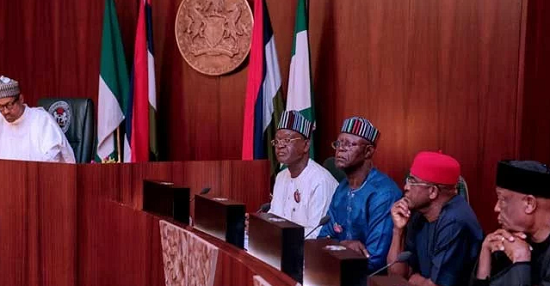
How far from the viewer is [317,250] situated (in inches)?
76.4

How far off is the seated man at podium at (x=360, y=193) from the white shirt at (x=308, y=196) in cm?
14

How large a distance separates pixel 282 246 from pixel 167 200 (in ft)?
3.76

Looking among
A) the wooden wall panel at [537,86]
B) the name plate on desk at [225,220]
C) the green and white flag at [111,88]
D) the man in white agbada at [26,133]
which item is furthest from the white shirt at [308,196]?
the green and white flag at [111,88]

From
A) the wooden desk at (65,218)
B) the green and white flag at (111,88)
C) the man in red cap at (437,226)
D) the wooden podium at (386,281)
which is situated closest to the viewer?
the wooden podium at (386,281)

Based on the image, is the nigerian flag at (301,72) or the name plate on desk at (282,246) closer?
the name plate on desk at (282,246)

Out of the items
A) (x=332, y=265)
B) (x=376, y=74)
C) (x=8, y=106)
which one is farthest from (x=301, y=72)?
(x=332, y=265)

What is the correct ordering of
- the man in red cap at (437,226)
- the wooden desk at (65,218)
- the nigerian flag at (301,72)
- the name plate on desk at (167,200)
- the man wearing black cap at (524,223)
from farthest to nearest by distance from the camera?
the nigerian flag at (301,72), the wooden desk at (65,218), the name plate on desk at (167,200), the man in red cap at (437,226), the man wearing black cap at (524,223)

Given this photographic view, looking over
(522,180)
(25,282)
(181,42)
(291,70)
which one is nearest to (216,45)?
(181,42)

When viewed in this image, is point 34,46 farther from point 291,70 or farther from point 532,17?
point 532,17

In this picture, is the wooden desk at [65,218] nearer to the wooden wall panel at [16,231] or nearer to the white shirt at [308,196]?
the wooden wall panel at [16,231]

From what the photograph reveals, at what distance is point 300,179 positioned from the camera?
3.56 metres

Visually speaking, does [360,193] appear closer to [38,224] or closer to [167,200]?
[167,200]

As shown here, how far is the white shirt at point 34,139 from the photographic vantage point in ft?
14.7

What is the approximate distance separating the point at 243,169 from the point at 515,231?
209 centimetres
